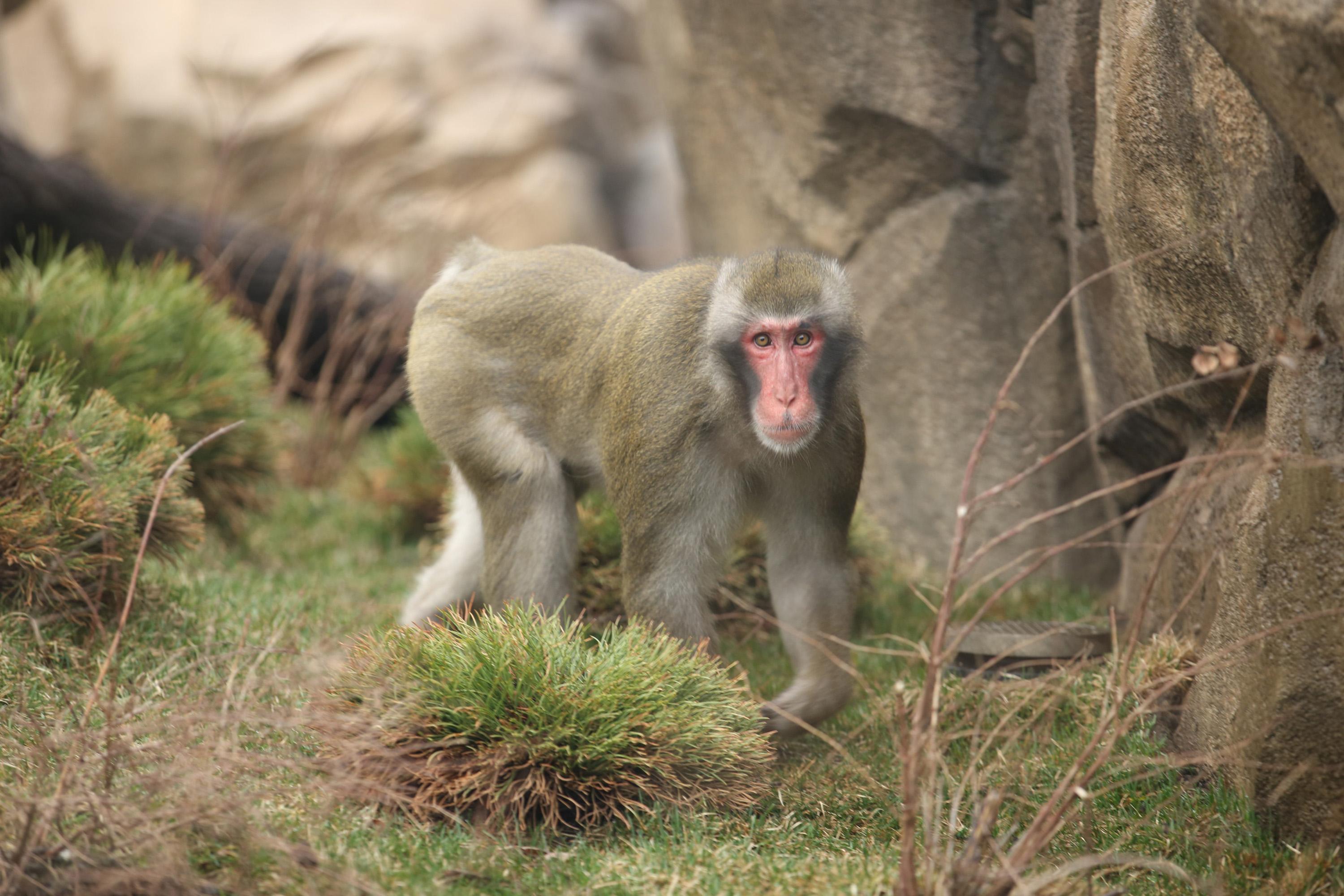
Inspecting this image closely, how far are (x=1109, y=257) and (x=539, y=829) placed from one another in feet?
9.75

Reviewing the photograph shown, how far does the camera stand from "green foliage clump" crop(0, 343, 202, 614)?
14.8ft

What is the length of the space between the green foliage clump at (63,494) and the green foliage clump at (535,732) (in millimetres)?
1242

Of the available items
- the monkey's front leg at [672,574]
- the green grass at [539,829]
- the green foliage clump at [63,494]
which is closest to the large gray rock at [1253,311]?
the green grass at [539,829]

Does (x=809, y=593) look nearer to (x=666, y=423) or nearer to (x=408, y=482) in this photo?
(x=666, y=423)

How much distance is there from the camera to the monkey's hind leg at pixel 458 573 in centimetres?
541

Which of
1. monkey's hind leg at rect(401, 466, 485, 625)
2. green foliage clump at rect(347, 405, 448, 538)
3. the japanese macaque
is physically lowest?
green foliage clump at rect(347, 405, 448, 538)

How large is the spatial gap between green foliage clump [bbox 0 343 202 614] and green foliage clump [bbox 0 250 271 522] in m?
0.39

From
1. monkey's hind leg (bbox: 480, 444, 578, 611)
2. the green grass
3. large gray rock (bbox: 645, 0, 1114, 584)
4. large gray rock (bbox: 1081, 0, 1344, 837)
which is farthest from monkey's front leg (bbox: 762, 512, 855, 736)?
large gray rock (bbox: 645, 0, 1114, 584)

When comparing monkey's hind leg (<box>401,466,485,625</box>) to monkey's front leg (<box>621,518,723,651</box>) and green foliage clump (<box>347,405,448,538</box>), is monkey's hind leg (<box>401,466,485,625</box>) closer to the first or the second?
monkey's front leg (<box>621,518,723,651</box>)

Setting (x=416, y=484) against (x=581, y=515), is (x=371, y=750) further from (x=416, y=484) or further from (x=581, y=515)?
(x=416, y=484)

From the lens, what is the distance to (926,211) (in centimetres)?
652

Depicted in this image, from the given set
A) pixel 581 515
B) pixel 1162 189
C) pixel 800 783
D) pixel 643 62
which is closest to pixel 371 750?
pixel 800 783

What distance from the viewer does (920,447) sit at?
679 cm

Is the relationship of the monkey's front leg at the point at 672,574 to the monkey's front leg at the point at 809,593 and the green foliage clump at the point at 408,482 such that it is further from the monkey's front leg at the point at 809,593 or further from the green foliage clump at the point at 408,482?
the green foliage clump at the point at 408,482
